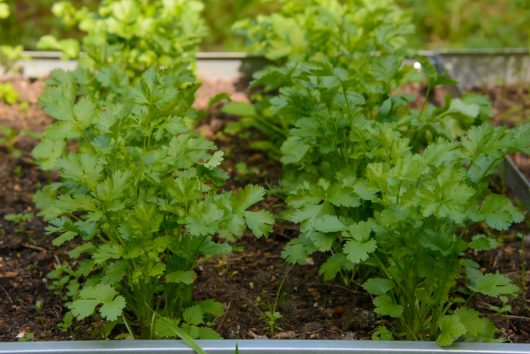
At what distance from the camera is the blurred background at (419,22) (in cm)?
523

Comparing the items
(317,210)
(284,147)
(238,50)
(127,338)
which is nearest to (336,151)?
(284,147)

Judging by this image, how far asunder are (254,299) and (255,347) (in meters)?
0.48

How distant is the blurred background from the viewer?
523 centimetres

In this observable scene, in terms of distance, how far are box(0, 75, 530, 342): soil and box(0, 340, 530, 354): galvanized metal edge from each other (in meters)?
0.26

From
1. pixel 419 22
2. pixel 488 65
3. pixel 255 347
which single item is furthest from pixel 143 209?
pixel 419 22

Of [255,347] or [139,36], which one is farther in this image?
[139,36]

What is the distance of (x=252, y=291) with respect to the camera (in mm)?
2766

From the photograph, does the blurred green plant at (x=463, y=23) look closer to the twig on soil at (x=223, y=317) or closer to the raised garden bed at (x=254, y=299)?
the raised garden bed at (x=254, y=299)

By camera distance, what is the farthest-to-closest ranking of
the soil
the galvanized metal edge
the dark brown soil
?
the dark brown soil
the soil
the galvanized metal edge

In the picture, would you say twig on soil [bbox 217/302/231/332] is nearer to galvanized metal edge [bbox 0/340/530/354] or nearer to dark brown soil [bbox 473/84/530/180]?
galvanized metal edge [bbox 0/340/530/354]

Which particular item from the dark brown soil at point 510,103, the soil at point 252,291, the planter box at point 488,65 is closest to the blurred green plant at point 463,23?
the planter box at point 488,65

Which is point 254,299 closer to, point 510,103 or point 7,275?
point 7,275

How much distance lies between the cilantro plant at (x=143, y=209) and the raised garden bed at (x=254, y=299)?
98 mm

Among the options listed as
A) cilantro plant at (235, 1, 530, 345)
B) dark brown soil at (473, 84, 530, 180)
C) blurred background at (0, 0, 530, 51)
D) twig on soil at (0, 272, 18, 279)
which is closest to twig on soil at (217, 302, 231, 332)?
cilantro plant at (235, 1, 530, 345)
